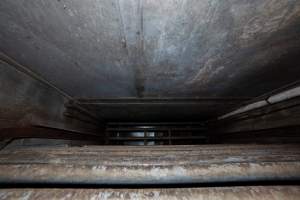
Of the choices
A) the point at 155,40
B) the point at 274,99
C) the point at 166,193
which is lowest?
the point at 166,193

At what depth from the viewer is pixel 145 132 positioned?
3398 millimetres

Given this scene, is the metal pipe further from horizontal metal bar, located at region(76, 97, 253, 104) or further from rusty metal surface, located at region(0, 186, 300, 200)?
rusty metal surface, located at region(0, 186, 300, 200)

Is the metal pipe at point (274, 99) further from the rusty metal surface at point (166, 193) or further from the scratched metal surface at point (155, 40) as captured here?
the rusty metal surface at point (166, 193)

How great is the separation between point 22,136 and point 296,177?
5.61 feet

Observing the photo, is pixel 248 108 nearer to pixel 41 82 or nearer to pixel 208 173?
pixel 208 173

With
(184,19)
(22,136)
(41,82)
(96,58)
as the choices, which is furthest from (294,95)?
(22,136)

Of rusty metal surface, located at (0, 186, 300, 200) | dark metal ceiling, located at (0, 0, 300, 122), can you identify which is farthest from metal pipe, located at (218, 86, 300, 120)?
rusty metal surface, located at (0, 186, 300, 200)

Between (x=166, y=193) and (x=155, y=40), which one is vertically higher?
(x=155, y=40)

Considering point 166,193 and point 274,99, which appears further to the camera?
point 274,99

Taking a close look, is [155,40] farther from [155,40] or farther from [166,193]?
[166,193]

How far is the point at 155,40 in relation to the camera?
827mm

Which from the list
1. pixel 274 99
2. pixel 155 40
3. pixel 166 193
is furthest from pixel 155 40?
pixel 274 99

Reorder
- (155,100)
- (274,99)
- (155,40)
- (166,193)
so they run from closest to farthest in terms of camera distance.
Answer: (166,193) < (155,40) < (274,99) < (155,100)

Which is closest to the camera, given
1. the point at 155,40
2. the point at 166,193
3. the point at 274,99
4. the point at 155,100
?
the point at 166,193
